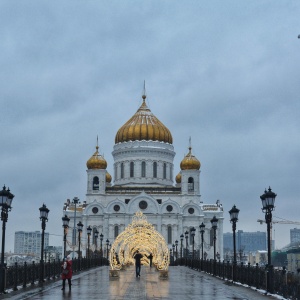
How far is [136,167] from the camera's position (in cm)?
9569

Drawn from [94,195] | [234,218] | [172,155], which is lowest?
[234,218]

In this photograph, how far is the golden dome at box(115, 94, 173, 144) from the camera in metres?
97.6

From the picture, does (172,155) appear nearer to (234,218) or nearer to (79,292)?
(234,218)

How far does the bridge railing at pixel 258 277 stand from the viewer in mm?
19359

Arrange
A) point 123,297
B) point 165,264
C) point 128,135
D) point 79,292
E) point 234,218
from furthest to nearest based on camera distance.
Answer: point 128,135, point 165,264, point 234,218, point 79,292, point 123,297

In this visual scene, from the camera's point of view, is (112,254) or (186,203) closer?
(112,254)

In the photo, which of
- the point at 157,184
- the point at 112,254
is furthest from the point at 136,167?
the point at 112,254

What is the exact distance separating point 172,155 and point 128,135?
753cm

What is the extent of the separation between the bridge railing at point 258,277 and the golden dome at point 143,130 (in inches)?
2265

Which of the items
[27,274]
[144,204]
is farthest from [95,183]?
[27,274]

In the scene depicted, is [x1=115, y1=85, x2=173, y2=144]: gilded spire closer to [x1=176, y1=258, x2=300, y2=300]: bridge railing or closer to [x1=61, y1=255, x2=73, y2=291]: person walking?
[x1=176, y1=258, x2=300, y2=300]: bridge railing

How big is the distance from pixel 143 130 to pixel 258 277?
73.5m

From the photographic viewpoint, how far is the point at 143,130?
97750 mm

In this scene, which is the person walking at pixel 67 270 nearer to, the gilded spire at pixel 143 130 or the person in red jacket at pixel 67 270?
the person in red jacket at pixel 67 270
